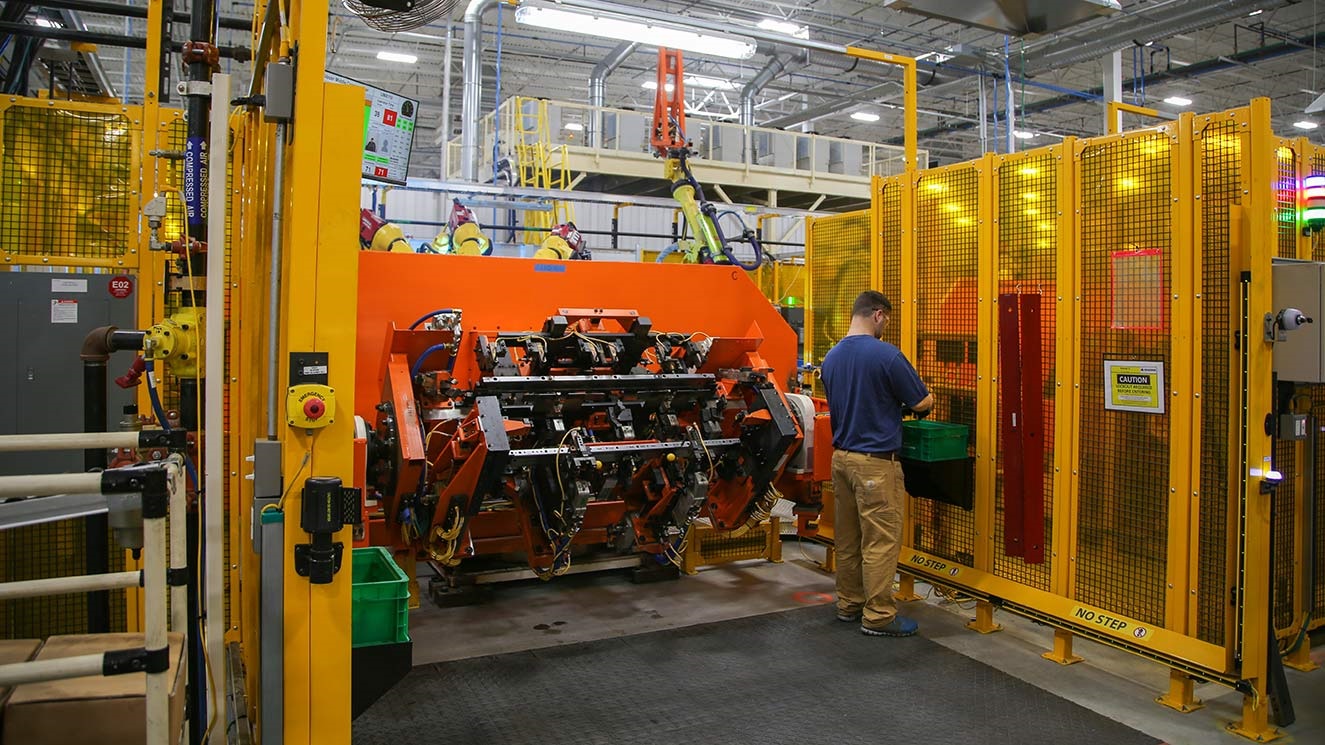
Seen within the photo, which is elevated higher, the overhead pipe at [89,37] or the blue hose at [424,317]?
the overhead pipe at [89,37]

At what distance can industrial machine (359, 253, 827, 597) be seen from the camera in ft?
15.2

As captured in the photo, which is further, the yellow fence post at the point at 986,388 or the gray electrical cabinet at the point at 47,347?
the yellow fence post at the point at 986,388

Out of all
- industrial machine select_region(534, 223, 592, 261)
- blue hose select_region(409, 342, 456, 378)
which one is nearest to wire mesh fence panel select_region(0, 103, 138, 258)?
blue hose select_region(409, 342, 456, 378)

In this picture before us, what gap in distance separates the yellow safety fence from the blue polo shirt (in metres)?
0.53

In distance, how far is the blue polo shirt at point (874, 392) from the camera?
16.4 feet

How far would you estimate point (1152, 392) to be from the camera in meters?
4.33

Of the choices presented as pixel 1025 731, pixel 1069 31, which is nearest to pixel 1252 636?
pixel 1025 731

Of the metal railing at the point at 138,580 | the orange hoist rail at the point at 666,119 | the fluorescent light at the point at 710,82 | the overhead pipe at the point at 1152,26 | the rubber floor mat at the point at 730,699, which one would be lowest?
the rubber floor mat at the point at 730,699

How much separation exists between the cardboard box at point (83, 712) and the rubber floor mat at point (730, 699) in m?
1.45

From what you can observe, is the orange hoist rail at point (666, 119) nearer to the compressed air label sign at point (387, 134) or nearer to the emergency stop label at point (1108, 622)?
the compressed air label sign at point (387, 134)

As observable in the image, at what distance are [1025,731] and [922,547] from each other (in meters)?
1.78

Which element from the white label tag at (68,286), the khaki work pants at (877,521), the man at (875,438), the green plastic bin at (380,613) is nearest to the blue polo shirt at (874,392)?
the man at (875,438)

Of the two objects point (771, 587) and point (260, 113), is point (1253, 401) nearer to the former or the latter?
point (771, 587)

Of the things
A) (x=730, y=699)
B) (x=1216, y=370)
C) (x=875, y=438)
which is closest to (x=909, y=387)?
(x=875, y=438)
